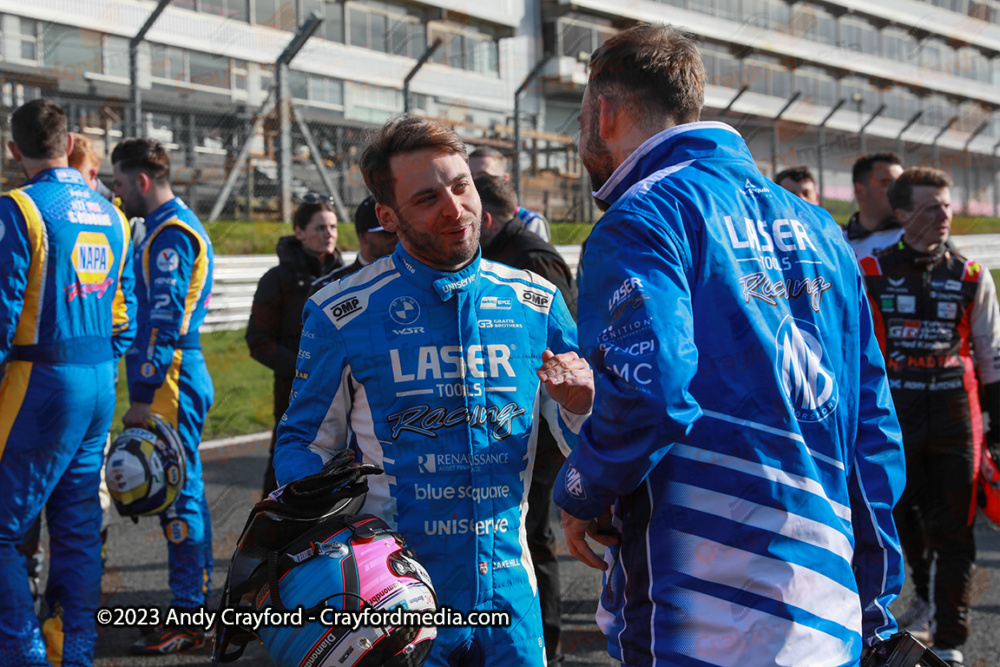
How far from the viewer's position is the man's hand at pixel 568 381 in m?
1.99

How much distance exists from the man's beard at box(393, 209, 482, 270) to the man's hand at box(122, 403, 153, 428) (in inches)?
102

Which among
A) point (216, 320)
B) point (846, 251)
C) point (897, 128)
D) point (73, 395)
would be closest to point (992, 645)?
point (846, 251)

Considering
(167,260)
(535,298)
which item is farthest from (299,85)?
(535,298)

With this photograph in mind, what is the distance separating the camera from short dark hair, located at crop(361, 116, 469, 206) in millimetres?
2387

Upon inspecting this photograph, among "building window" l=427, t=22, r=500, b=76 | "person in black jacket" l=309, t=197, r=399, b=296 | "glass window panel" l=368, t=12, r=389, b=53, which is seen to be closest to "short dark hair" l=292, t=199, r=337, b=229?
"person in black jacket" l=309, t=197, r=399, b=296

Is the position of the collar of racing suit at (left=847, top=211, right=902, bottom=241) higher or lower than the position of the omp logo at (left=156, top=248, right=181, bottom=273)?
higher

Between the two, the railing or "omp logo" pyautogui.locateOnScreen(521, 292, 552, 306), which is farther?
the railing

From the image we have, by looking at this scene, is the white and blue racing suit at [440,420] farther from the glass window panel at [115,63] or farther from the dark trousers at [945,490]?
the glass window panel at [115,63]

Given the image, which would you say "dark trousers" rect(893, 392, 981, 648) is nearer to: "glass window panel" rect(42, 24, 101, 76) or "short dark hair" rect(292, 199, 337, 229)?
"short dark hair" rect(292, 199, 337, 229)

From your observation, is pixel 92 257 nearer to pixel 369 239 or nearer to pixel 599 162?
pixel 369 239

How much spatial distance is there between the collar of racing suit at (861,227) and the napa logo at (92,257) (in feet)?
14.1

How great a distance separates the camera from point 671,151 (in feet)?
5.86

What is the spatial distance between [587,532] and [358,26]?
102 feet

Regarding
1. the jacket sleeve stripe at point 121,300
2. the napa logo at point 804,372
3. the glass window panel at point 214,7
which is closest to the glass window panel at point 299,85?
the jacket sleeve stripe at point 121,300
